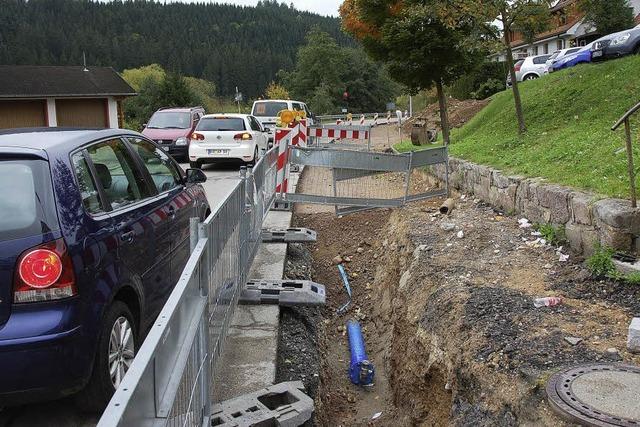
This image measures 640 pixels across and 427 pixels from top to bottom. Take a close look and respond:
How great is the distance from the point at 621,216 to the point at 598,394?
2.31 metres

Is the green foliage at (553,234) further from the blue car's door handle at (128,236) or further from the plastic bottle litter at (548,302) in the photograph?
the blue car's door handle at (128,236)

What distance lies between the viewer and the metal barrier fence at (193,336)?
1982 mm

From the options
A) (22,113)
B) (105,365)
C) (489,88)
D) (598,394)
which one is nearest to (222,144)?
(105,365)

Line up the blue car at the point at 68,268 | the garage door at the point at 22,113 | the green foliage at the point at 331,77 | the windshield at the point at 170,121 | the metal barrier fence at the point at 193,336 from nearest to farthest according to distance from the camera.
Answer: the metal barrier fence at the point at 193,336
the blue car at the point at 68,268
the windshield at the point at 170,121
the garage door at the point at 22,113
the green foliage at the point at 331,77

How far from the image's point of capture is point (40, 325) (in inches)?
140

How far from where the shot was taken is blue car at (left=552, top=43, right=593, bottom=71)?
Result: 19531 millimetres

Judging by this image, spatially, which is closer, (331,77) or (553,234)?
(553,234)

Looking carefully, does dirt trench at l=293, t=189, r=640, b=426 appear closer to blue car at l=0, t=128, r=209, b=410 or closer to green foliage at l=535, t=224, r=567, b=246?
green foliage at l=535, t=224, r=567, b=246

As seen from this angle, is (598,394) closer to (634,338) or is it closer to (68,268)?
(634,338)

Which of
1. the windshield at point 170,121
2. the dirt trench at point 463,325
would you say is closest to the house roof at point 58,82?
the windshield at point 170,121

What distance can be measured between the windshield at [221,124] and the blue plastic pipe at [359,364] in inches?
450

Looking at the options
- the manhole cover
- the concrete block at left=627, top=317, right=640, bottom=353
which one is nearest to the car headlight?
the concrete block at left=627, top=317, right=640, bottom=353

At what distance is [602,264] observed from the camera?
214 inches

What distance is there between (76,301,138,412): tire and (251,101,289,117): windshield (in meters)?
21.7
